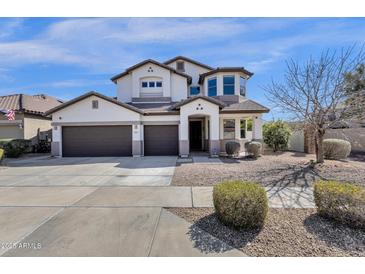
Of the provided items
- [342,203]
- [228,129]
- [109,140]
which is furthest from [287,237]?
[109,140]

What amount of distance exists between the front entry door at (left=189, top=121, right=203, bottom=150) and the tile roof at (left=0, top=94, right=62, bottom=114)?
1511 centimetres

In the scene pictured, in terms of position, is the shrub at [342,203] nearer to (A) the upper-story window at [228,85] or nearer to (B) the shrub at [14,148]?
(A) the upper-story window at [228,85]

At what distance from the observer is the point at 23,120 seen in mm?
19906

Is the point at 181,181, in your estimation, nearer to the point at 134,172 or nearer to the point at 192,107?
the point at 134,172

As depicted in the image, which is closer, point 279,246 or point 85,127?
point 279,246

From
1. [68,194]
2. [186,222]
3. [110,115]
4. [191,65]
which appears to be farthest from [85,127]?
[186,222]

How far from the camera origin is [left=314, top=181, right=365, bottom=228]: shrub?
429 centimetres

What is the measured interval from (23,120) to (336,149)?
24.8 m

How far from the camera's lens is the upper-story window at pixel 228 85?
19.3 m

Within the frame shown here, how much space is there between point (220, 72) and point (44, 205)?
1666 cm

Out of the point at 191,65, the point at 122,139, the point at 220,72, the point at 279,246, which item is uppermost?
the point at 191,65

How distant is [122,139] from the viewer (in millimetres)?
16953

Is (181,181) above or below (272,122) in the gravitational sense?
below

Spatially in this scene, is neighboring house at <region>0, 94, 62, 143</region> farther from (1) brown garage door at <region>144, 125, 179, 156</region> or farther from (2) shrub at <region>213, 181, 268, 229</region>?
(2) shrub at <region>213, 181, 268, 229</region>
